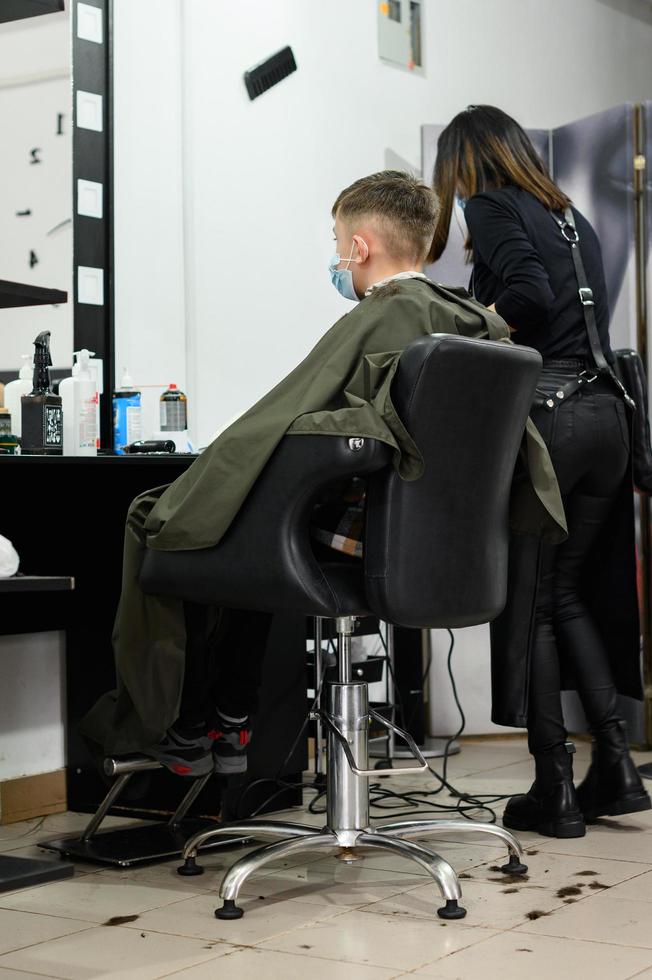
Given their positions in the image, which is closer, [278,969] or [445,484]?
[278,969]

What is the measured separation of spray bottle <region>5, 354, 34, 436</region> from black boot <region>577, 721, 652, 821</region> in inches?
54.3

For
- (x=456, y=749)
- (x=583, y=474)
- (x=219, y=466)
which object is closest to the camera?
(x=219, y=466)

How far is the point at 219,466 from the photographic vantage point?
6.48 ft

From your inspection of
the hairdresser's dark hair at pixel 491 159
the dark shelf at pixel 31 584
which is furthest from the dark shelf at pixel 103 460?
the hairdresser's dark hair at pixel 491 159

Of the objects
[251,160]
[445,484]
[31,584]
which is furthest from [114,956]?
[251,160]

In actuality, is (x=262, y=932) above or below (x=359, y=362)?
below

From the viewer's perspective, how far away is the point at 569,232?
2.71 meters

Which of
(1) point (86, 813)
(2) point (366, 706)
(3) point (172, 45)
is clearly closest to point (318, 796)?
(1) point (86, 813)

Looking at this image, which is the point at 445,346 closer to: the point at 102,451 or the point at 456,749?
the point at 102,451

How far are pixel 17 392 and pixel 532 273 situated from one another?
1123mm

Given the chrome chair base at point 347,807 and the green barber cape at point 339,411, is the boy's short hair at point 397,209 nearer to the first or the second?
the green barber cape at point 339,411

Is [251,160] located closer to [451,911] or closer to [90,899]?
[90,899]

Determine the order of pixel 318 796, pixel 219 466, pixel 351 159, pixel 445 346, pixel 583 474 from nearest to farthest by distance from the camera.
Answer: pixel 445 346 → pixel 219 466 → pixel 583 474 → pixel 318 796 → pixel 351 159

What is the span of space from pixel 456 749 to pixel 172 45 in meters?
2.05
